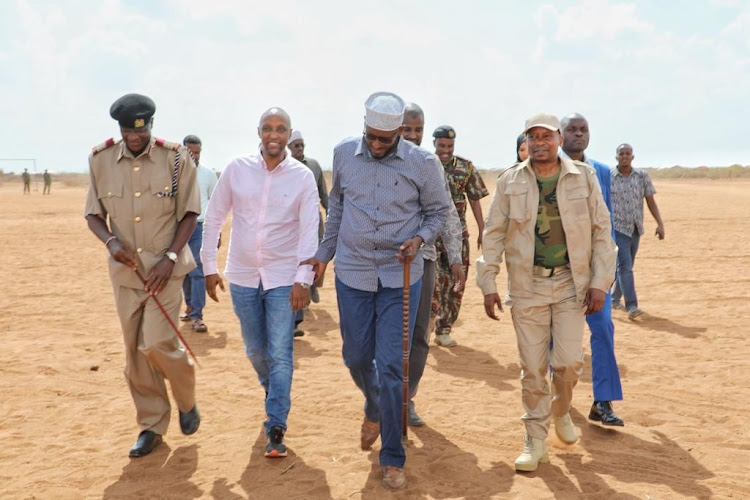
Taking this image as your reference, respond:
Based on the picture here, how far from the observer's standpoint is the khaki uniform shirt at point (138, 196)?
5.18 meters

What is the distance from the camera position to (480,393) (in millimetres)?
6953

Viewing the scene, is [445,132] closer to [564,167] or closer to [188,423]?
[564,167]

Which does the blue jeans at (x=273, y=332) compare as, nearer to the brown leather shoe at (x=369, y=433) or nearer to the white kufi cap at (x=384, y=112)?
the brown leather shoe at (x=369, y=433)

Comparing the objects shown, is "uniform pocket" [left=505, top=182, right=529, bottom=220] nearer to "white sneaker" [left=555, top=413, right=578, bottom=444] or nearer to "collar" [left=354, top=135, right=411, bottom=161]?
"collar" [left=354, top=135, right=411, bottom=161]

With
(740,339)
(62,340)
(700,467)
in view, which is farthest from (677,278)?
(62,340)

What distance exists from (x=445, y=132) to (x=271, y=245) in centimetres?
281

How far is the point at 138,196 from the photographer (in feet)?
17.0

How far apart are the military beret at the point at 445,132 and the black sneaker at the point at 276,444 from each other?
11.2ft

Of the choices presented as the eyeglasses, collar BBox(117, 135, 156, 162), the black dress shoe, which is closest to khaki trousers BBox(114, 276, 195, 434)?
collar BBox(117, 135, 156, 162)

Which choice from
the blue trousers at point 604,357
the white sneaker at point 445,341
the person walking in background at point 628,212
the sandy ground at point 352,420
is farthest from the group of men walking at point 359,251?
the person walking in background at point 628,212

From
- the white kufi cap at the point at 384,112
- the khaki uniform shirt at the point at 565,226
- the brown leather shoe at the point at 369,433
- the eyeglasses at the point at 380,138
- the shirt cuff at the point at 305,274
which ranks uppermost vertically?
the white kufi cap at the point at 384,112

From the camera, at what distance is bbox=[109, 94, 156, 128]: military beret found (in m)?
5.10

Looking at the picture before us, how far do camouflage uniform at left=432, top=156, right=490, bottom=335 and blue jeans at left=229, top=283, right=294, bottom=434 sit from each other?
8.14ft

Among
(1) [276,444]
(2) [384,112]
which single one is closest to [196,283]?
(1) [276,444]
